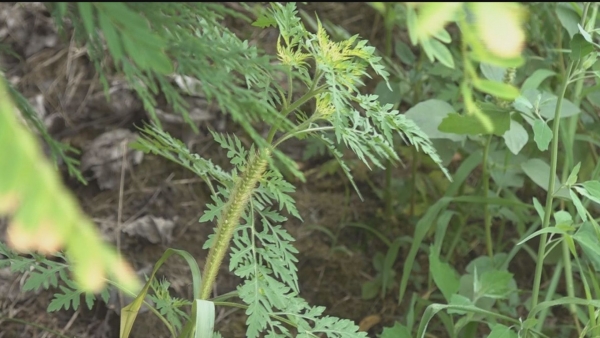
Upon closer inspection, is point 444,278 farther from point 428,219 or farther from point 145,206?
point 145,206

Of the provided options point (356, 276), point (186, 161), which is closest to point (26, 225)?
point (186, 161)

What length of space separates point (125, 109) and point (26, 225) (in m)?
1.63

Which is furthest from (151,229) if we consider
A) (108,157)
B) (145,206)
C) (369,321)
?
(369,321)

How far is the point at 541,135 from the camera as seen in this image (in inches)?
42.6

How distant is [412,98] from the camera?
6.19ft

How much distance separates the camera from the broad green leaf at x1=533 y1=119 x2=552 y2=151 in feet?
3.52

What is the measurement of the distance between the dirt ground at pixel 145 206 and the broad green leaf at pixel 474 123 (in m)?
0.71

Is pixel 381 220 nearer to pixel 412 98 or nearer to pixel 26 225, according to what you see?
pixel 412 98

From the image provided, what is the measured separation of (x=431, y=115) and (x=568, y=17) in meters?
0.30

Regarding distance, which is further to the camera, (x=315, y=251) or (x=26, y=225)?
(x=315, y=251)

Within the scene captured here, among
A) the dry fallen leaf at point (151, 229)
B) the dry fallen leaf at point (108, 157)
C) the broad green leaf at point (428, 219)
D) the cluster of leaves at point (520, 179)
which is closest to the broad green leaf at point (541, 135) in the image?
the cluster of leaves at point (520, 179)

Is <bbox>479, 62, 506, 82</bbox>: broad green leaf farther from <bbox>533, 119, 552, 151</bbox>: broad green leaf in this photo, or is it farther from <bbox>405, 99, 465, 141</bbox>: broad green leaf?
<bbox>533, 119, 552, 151</bbox>: broad green leaf

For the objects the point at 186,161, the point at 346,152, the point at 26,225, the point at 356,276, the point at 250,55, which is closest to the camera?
the point at 26,225

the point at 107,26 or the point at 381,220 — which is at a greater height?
the point at 107,26
